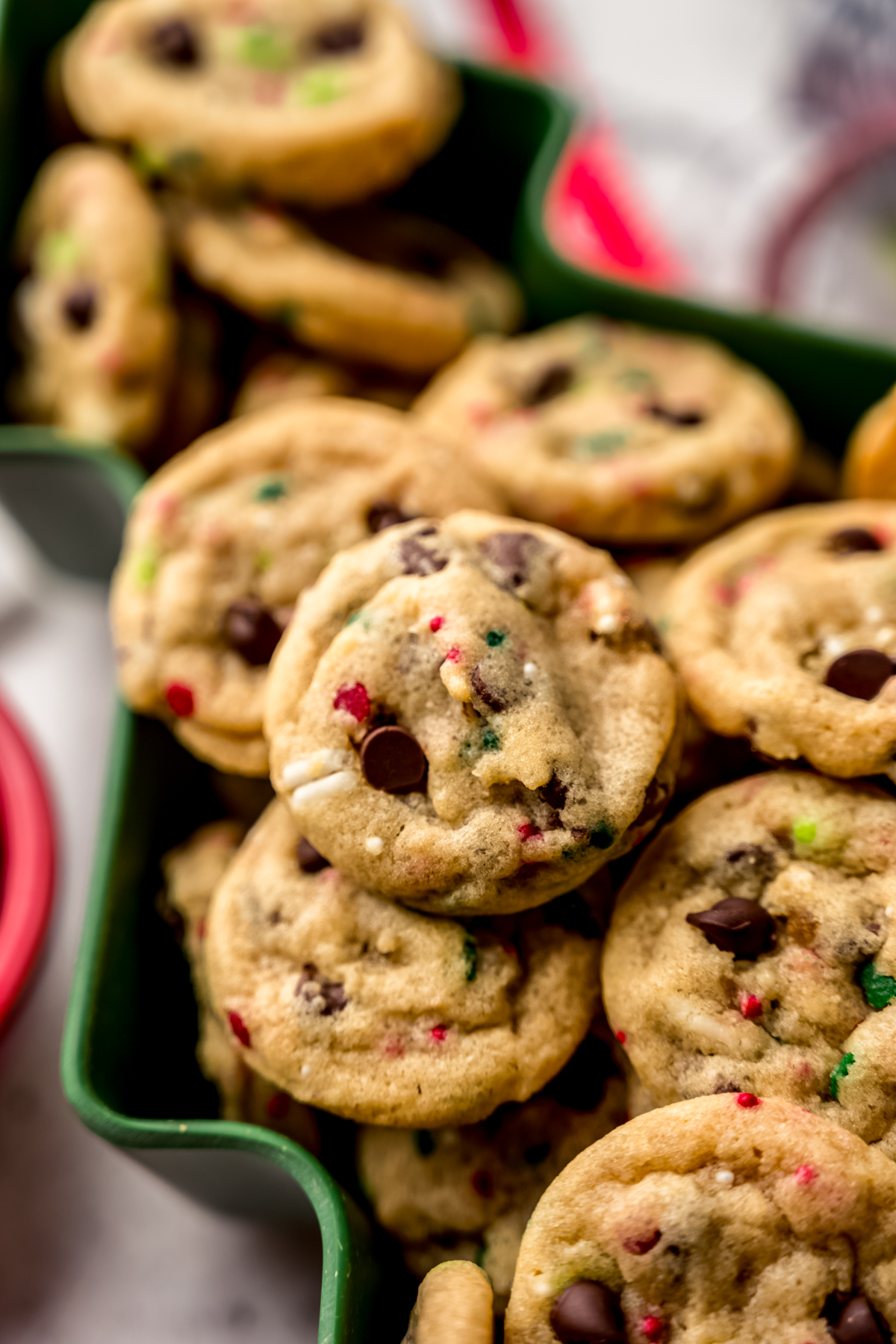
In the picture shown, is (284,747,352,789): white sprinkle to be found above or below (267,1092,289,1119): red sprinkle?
above

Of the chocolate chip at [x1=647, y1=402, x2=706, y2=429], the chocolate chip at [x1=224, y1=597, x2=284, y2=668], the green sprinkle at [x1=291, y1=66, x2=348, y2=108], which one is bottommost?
the chocolate chip at [x1=224, y1=597, x2=284, y2=668]

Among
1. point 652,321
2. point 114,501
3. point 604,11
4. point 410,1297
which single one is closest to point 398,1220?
point 410,1297

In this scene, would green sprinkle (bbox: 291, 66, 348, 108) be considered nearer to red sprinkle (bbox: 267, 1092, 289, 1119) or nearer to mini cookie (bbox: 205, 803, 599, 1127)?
mini cookie (bbox: 205, 803, 599, 1127)

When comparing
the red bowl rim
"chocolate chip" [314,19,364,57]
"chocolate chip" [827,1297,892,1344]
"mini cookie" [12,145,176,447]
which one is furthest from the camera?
"chocolate chip" [314,19,364,57]

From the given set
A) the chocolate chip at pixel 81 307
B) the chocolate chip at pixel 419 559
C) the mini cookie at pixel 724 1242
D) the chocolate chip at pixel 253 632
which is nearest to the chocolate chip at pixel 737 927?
the mini cookie at pixel 724 1242

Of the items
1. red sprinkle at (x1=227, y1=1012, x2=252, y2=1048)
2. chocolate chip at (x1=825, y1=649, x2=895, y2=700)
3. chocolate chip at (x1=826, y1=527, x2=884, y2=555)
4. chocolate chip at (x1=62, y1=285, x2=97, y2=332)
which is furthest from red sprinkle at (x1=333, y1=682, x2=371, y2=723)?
chocolate chip at (x1=62, y1=285, x2=97, y2=332)

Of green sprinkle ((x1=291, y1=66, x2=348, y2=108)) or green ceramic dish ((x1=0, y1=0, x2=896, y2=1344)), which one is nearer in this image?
green ceramic dish ((x1=0, y1=0, x2=896, y2=1344))

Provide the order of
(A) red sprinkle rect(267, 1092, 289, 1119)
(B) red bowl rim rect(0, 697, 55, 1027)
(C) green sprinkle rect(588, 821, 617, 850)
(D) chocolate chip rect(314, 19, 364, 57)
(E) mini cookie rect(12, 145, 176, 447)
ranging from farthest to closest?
(D) chocolate chip rect(314, 19, 364, 57) → (E) mini cookie rect(12, 145, 176, 447) → (B) red bowl rim rect(0, 697, 55, 1027) → (A) red sprinkle rect(267, 1092, 289, 1119) → (C) green sprinkle rect(588, 821, 617, 850)

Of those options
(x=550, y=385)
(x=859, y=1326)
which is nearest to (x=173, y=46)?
(x=550, y=385)
